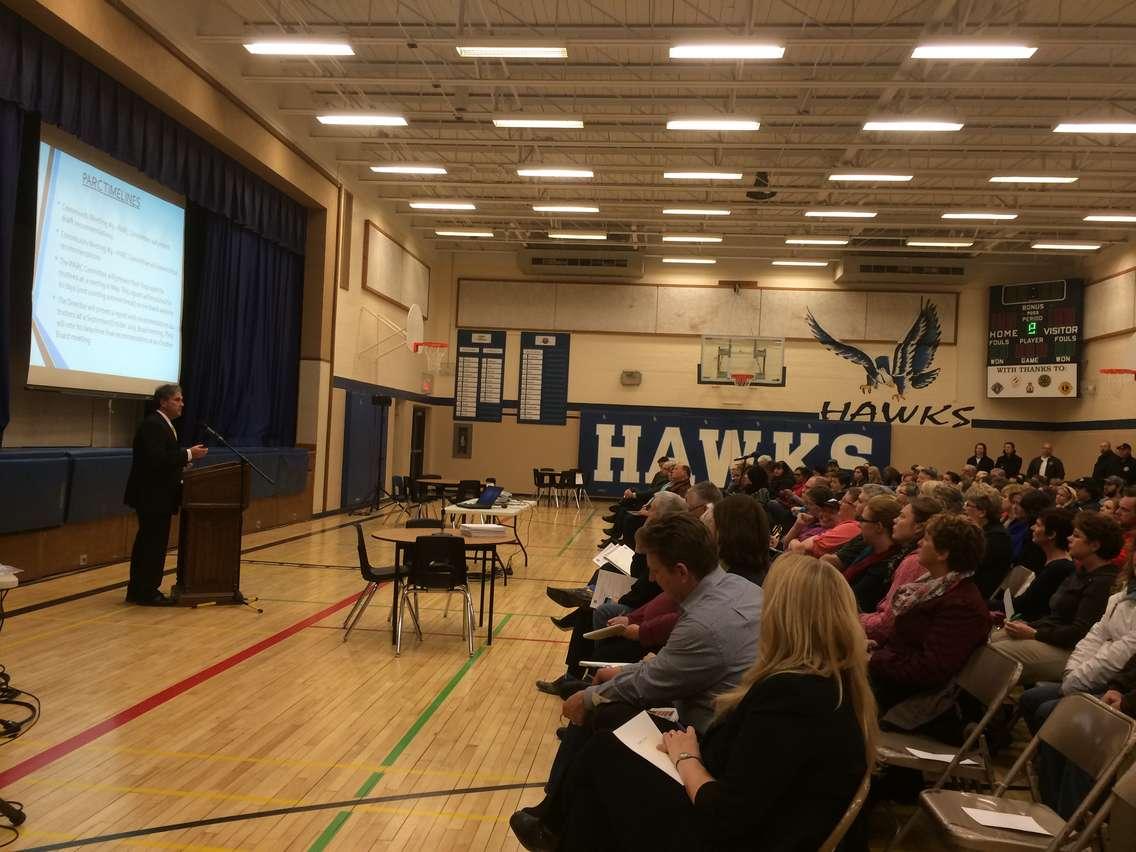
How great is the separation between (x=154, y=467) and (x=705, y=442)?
14.0 m

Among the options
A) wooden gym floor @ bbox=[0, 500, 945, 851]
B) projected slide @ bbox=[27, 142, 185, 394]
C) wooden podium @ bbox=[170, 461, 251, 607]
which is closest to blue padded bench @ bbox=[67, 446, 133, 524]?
wooden gym floor @ bbox=[0, 500, 945, 851]

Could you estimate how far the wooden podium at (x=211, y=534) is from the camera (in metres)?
6.42

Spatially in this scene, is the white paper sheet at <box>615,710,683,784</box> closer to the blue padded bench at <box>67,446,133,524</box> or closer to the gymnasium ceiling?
the blue padded bench at <box>67,446,133,524</box>

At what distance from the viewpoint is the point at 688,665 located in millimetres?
2531

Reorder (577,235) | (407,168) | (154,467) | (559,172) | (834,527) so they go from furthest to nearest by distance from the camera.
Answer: (577,235)
(407,168)
(559,172)
(154,467)
(834,527)

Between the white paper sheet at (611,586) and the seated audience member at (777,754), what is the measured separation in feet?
8.03

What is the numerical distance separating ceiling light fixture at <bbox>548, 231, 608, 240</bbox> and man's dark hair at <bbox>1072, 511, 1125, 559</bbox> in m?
13.9

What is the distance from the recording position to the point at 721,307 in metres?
19.1

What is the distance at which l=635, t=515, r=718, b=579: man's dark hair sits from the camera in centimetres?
277

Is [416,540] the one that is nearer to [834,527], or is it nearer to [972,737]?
[834,527]

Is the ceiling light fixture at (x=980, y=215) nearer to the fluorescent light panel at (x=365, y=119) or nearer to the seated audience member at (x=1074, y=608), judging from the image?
the fluorescent light panel at (x=365, y=119)

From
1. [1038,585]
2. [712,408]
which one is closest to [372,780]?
[1038,585]

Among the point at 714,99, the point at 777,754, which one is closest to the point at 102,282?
the point at 714,99

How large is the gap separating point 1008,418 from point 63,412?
675 inches
